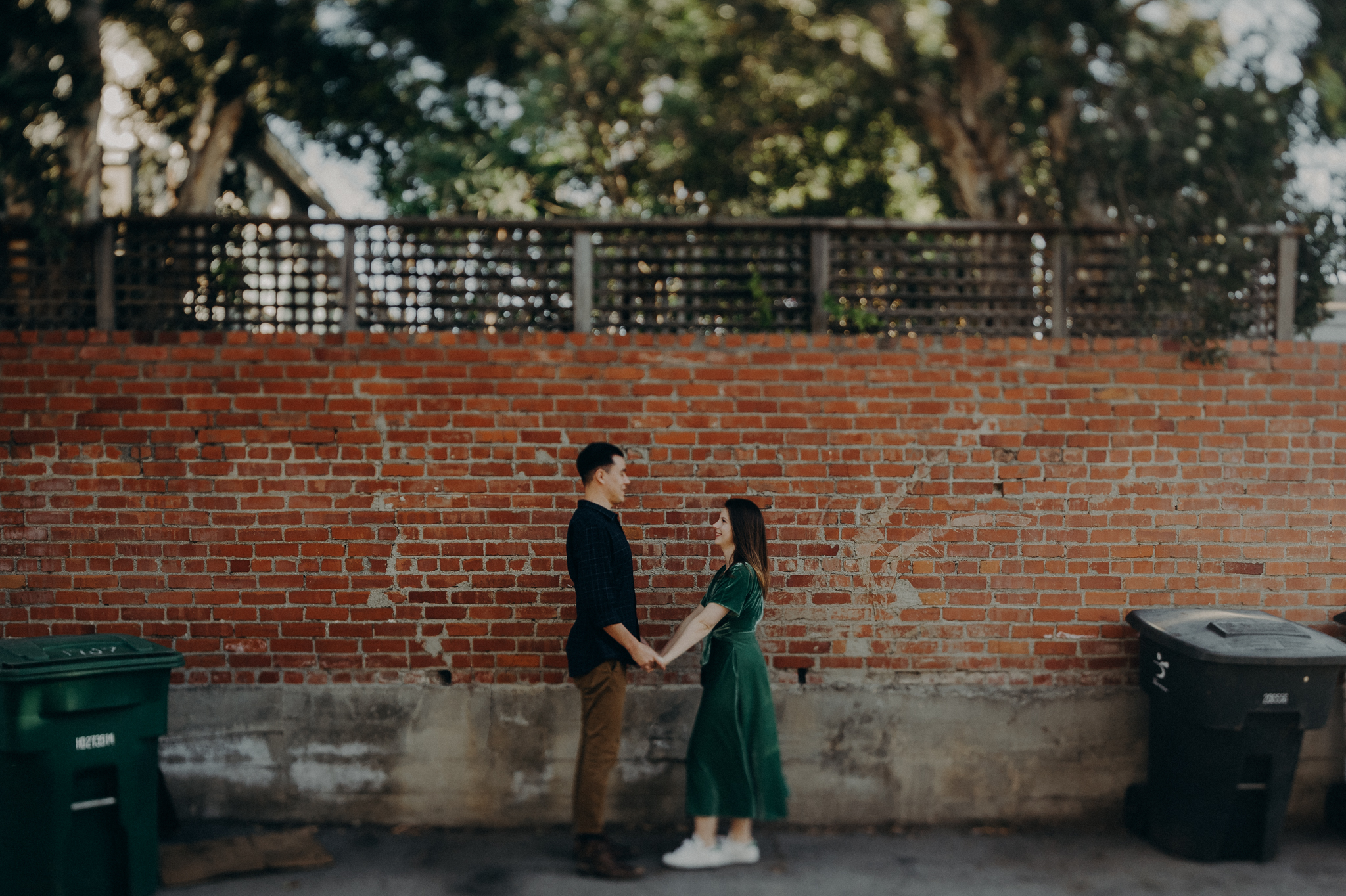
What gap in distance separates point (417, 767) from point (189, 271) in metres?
2.89

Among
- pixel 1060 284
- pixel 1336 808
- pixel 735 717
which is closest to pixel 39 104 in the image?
pixel 735 717

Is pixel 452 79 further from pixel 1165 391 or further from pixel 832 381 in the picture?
pixel 1165 391

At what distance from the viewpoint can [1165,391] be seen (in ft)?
14.7

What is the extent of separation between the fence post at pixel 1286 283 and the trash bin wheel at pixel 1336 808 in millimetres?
2366

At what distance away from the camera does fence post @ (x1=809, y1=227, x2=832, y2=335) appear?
4.55 m

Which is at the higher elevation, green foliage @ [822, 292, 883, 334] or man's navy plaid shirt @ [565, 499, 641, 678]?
green foliage @ [822, 292, 883, 334]

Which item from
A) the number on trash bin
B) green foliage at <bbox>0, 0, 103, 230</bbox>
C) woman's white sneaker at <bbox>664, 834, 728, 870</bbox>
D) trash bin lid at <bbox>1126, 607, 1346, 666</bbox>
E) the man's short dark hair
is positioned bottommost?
woman's white sneaker at <bbox>664, 834, 728, 870</bbox>

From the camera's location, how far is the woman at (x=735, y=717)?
3.85 metres

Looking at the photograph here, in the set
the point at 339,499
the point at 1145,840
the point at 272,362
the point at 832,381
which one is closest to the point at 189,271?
the point at 272,362

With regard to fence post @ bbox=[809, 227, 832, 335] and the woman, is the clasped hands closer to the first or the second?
the woman

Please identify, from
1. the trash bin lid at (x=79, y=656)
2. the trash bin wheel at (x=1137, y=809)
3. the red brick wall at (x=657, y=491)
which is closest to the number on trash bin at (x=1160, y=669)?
the red brick wall at (x=657, y=491)

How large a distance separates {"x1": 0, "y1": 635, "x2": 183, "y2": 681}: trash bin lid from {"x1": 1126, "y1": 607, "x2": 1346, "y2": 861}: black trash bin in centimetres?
454

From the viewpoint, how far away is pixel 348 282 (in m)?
4.51

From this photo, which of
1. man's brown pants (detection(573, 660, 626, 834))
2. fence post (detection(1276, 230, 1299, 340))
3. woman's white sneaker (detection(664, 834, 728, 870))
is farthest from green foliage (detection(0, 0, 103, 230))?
fence post (detection(1276, 230, 1299, 340))
